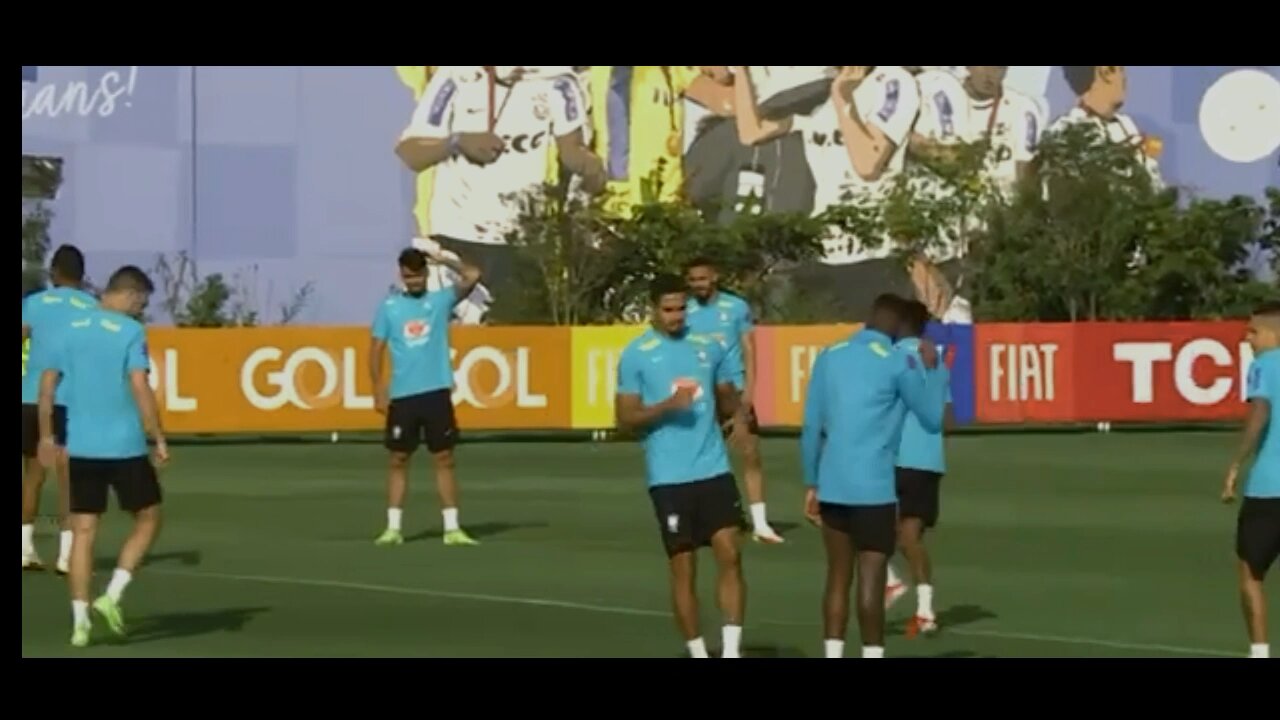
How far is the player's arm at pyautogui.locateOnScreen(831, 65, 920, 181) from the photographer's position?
79.9 metres

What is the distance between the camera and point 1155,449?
1315 inches

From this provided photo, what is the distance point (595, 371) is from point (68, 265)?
1998cm

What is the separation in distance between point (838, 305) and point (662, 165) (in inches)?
316

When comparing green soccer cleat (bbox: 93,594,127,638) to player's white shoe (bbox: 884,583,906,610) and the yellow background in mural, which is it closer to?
player's white shoe (bbox: 884,583,906,610)

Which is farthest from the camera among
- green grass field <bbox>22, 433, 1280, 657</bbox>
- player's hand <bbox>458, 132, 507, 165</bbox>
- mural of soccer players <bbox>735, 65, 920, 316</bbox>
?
mural of soccer players <bbox>735, 65, 920, 316</bbox>

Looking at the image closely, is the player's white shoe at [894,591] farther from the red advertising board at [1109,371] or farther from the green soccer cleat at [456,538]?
the red advertising board at [1109,371]

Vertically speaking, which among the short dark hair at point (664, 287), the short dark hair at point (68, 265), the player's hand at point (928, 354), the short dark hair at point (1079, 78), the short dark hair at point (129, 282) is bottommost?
the player's hand at point (928, 354)

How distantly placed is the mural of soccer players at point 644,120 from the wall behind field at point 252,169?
5797 millimetres

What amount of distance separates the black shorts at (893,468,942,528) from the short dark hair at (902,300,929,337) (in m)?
1.24

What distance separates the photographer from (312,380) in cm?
3609

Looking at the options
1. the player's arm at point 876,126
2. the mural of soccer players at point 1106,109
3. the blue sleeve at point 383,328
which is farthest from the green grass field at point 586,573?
the player's arm at point 876,126

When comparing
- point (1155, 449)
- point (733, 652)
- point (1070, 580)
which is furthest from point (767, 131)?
point (733, 652)

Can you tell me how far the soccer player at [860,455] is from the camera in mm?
12828

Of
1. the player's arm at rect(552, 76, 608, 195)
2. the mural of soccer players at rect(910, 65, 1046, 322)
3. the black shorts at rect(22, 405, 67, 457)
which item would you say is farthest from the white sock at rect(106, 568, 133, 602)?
the mural of soccer players at rect(910, 65, 1046, 322)
